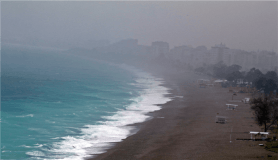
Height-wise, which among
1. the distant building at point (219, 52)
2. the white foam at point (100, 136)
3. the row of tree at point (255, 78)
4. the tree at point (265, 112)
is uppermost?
the distant building at point (219, 52)

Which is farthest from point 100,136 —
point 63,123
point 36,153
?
point 63,123

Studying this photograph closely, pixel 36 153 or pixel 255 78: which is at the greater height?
pixel 255 78

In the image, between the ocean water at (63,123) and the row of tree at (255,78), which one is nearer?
the ocean water at (63,123)

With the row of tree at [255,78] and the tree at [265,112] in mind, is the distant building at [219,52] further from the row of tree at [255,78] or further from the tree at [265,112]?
the tree at [265,112]

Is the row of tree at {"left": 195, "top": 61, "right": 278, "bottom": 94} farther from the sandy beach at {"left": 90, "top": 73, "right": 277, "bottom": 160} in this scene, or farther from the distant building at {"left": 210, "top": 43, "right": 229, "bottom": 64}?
the distant building at {"left": 210, "top": 43, "right": 229, "bottom": 64}

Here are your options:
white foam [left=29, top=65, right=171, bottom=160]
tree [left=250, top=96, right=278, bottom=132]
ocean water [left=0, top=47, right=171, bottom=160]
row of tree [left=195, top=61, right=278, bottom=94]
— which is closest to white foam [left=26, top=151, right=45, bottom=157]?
ocean water [left=0, top=47, right=171, bottom=160]

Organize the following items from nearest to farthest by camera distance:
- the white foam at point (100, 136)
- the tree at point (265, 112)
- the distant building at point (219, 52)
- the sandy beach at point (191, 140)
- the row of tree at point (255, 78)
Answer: the sandy beach at point (191, 140) < the white foam at point (100, 136) < the tree at point (265, 112) < the row of tree at point (255, 78) < the distant building at point (219, 52)

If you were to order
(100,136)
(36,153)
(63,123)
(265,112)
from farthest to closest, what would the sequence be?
(63,123) < (100,136) < (265,112) < (36,153)

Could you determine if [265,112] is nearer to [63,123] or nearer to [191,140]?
[191,140]

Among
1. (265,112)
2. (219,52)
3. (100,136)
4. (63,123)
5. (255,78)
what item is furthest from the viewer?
(219,52)

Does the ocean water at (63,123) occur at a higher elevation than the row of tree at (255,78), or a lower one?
lower

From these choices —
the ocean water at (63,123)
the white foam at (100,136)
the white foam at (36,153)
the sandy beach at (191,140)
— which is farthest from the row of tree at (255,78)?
the white foam at (36,153)

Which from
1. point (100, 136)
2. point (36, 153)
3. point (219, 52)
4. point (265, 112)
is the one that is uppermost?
point (219, 52)

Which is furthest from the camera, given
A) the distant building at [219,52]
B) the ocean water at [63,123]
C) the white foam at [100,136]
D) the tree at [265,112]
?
the distant building at [219,52]
